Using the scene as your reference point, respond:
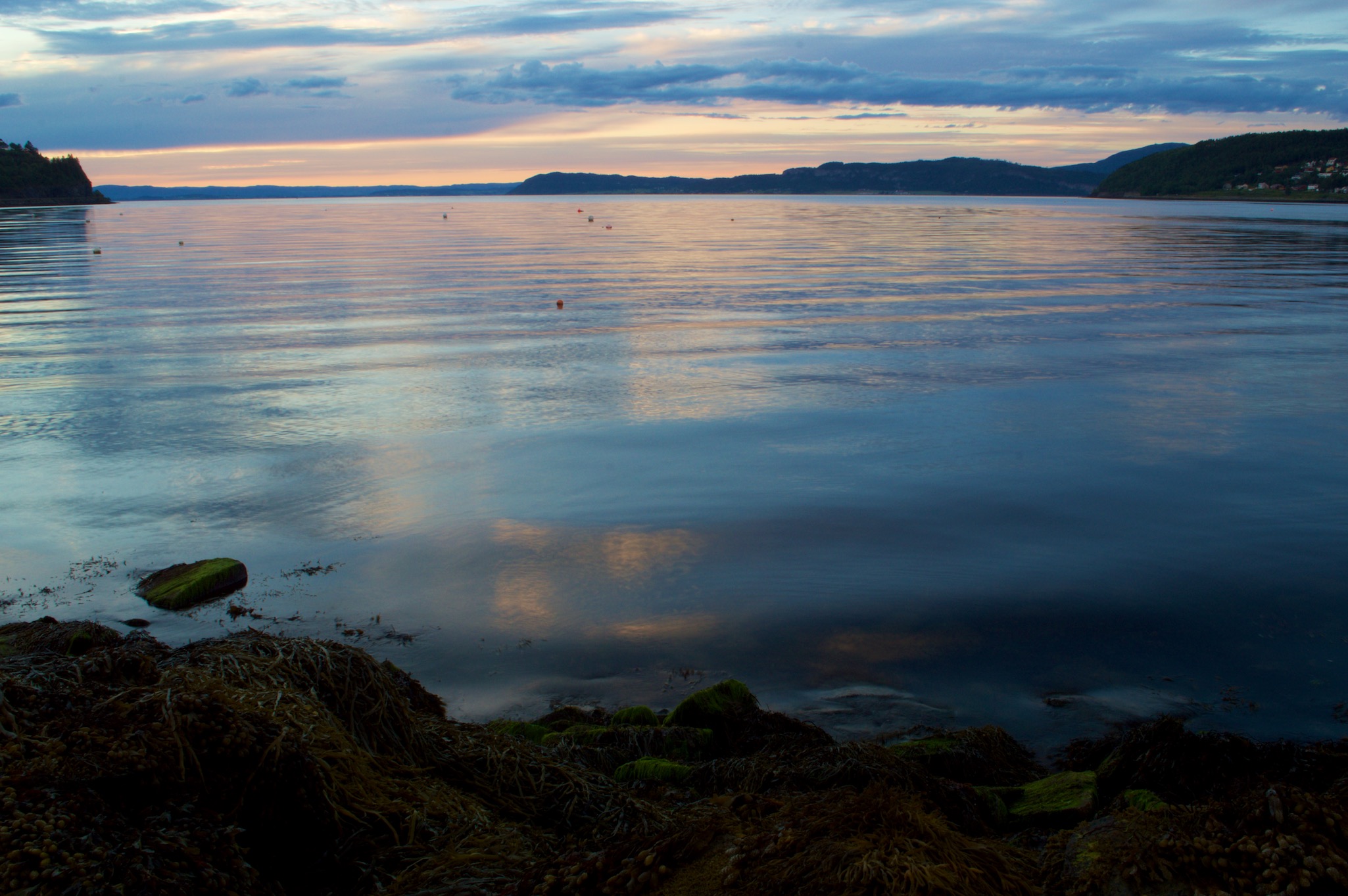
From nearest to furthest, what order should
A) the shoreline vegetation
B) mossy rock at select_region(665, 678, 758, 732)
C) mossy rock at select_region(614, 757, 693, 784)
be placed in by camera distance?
the shoreline vegetation, mossy rock at select_region(614, 757, 693, 784), mossy rock at select_region(665, 678, 758, 732)

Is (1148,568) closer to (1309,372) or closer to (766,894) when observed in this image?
(766,894)

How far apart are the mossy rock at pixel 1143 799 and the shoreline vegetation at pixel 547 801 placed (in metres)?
0.03

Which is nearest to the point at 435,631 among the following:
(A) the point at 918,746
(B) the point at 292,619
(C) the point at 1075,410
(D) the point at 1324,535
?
(B) the point at 292,619

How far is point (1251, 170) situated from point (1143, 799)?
168 m

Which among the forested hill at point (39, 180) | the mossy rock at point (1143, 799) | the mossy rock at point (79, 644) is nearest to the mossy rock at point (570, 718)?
the mossy rock at point (79, 644)

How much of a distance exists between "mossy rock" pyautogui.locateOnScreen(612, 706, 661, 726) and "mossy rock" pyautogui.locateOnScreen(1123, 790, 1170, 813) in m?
2.38

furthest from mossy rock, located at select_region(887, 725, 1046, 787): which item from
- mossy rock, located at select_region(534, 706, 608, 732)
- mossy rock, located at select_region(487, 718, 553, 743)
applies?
mossy rock, located at select_region(487, 718, 553, 743)

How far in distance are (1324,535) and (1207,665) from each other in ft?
9.58

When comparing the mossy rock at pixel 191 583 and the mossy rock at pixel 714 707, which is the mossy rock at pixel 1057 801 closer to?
the mossy rock at pixel 714 707

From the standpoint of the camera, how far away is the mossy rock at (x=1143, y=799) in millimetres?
3958

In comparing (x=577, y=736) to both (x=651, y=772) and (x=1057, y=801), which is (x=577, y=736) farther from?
(x=1057, y=801)

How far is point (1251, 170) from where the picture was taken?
141875 millimetres

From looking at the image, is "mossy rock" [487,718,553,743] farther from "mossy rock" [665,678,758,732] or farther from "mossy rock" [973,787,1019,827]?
"mossy rock" [973,787,1019,827]

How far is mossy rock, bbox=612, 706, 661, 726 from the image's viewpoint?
5.21 metres
